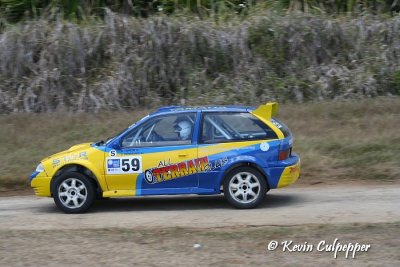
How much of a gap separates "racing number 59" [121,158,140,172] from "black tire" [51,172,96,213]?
56 centimetres

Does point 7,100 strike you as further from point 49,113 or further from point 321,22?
point 321,22

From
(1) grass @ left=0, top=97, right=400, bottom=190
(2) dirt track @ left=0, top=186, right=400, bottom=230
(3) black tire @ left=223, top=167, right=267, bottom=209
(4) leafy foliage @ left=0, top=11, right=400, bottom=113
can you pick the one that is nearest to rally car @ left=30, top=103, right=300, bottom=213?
(3) black tire @ left=223, top=167, right=267, bottom=209

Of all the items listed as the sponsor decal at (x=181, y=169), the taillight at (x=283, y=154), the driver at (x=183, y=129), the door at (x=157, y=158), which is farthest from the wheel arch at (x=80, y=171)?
the taillight at (x=283, y=154)

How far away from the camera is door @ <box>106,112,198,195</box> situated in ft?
33.3

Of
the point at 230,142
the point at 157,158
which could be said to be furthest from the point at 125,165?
the point at 230,142

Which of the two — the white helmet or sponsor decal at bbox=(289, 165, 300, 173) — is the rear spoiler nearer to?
sponsor decal at bbox=(289, 165, 300, 173)

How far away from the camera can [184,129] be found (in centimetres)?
1029

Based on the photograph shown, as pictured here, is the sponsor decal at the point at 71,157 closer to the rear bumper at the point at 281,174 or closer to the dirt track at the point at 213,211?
the dirt track at the point at 213,211

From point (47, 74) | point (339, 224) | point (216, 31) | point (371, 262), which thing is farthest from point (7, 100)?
point (371, 262)

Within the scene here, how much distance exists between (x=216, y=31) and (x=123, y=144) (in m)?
8.82

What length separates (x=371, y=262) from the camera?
296 inches

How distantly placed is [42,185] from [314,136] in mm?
6334

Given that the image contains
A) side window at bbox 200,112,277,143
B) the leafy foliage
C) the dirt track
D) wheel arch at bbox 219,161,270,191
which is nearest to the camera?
the dirt track

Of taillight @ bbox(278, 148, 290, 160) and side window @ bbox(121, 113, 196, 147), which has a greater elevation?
side window @ bbox(121, 113, 196, 147)
